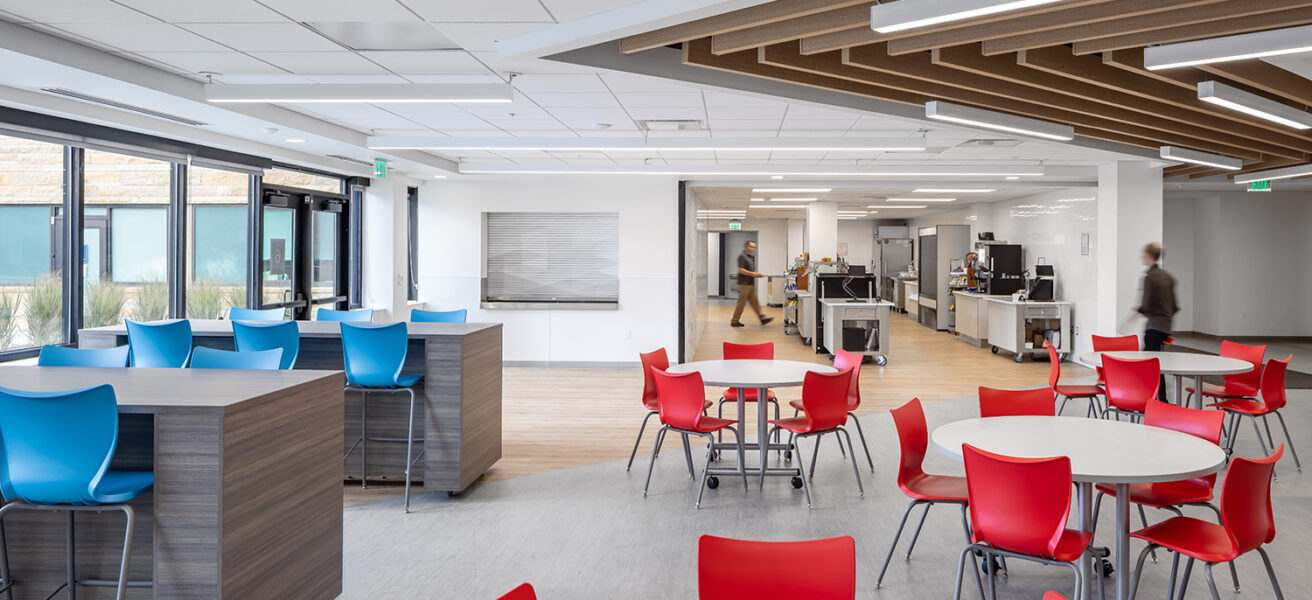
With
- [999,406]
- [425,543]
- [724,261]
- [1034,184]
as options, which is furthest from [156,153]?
[724,261]

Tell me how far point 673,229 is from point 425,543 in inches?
280

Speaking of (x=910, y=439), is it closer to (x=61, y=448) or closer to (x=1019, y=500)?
(x=1019, y=500)

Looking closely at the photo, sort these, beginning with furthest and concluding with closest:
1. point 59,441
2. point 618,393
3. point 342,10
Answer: point 618,393 → point 342,10 → point 59,441

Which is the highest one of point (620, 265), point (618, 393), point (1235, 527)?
→ point (620, 265)

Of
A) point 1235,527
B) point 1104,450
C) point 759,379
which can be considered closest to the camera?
point 1235,527

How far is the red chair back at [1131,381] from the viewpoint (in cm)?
536

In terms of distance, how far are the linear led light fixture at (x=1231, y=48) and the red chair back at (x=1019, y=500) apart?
2.43 meters

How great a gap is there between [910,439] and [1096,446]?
76 cm

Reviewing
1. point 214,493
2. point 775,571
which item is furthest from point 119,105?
point 775,571

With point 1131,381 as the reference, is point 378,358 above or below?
above

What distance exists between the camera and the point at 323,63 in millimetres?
5082

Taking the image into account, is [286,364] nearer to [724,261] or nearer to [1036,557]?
[1036,557]

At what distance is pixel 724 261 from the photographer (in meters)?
25.5

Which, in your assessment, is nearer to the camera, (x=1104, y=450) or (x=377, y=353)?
(x=1104, y=450)
